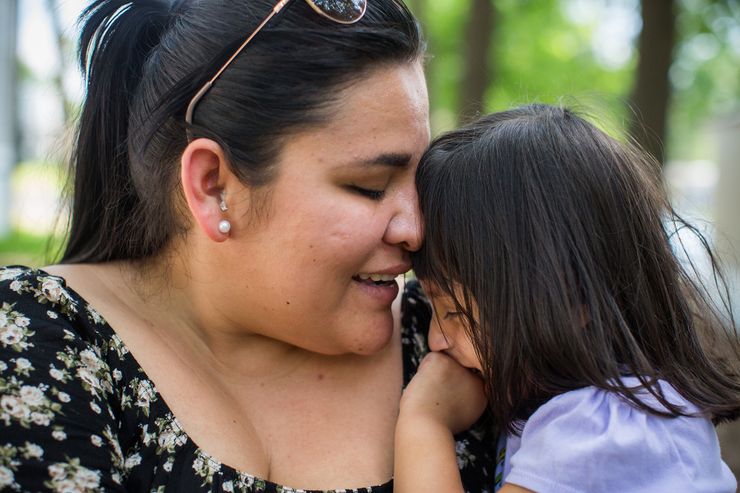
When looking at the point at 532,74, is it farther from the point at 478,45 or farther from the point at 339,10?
the point at 339,10

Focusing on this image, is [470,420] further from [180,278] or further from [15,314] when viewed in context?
[15,314]

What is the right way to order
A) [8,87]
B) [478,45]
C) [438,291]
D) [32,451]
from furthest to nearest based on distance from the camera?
1. [8,87]
2. [478,45]
3. [438,291]
4. [32,451]

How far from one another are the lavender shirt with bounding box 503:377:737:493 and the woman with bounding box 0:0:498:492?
0.32 metres

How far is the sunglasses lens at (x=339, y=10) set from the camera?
205 centimetres

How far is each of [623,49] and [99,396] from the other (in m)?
20.5

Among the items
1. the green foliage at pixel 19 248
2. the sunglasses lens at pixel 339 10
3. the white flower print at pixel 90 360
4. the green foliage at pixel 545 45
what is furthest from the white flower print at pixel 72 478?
the green foliage at pixel 545 45

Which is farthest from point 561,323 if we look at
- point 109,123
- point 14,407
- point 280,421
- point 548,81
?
point 548,81

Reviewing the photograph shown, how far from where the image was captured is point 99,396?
175cm

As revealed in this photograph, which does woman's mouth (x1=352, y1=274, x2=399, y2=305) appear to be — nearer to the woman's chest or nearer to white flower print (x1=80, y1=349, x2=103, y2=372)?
the woman's chest

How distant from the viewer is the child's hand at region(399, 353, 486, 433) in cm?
211

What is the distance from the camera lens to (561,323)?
1.96m

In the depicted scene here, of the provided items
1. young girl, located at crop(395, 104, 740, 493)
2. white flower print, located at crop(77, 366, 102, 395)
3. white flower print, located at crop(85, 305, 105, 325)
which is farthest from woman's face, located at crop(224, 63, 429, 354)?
white flower print, located at crop(77, 366, 102, 395)

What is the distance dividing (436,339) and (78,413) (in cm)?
97

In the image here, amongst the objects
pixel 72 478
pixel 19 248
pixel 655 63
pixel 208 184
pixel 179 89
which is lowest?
pixel 72 478
